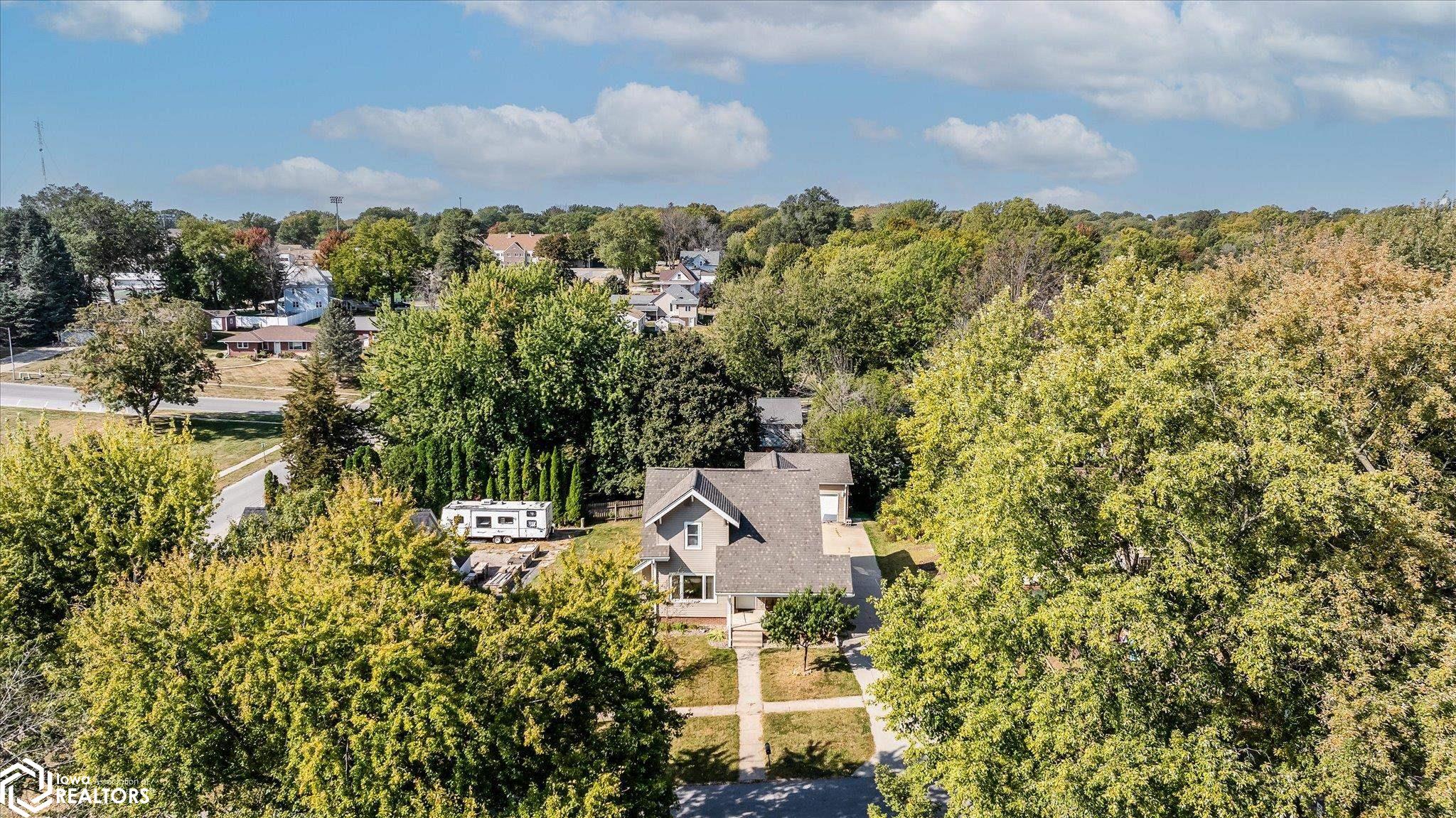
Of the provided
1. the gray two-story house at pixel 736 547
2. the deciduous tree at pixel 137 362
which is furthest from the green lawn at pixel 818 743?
the deciduous tree at pixel 137 362

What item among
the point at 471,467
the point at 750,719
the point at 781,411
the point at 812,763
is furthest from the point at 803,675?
the point at 781,411

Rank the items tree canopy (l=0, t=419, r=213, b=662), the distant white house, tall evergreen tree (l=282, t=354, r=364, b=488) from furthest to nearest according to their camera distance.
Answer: the distant white house < tall evergreen tree (l=282, t=354, r=364, b=488) < tree canopy (l=0, t=419, r=213, b=662)

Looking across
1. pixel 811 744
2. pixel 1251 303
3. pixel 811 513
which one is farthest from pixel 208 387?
pixel 1251 303

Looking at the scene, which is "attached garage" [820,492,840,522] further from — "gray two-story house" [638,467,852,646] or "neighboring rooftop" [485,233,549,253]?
"neighboring rooftop" [485,233,549,253]

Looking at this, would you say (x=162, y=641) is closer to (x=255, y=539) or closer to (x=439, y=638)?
(x=439, y=638)

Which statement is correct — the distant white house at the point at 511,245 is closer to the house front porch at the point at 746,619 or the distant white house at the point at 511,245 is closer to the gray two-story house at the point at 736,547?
the gray two-story house at the point at 736,547

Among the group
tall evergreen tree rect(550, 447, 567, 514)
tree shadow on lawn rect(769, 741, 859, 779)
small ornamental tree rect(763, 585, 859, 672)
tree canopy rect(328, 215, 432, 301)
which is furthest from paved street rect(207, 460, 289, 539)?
tree canopy rect(328, 215, 432, 301)
